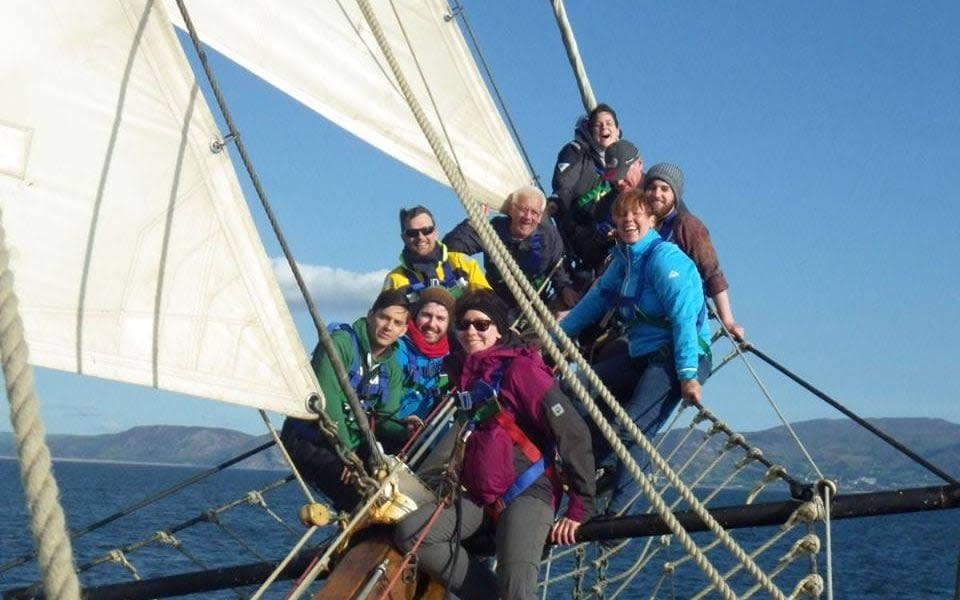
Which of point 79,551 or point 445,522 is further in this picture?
point 79,551

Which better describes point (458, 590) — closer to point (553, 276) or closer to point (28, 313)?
point (28, 313)

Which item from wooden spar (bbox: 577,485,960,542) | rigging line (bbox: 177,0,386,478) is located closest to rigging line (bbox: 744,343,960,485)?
wooden spar (bbox: 577,485,960,542)

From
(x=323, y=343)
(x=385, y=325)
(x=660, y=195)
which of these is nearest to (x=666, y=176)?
(x=660, y=195)

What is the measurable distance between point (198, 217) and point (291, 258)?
463 mm

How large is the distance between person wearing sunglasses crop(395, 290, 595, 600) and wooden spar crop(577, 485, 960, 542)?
244mm

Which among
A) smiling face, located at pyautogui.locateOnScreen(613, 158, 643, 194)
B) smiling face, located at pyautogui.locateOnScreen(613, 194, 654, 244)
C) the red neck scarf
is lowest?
the red neck scarf

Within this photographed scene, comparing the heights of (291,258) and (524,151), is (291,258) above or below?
below

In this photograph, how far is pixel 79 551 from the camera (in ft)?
125

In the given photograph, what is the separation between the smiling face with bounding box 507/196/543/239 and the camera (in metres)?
9.72

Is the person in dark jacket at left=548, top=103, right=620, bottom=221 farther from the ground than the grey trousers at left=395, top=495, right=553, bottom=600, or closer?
farther from the ground

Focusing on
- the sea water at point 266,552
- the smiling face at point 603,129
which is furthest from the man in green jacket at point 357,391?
the sea water at point 266,552

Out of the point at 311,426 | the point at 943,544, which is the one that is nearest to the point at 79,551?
the point at 311,426

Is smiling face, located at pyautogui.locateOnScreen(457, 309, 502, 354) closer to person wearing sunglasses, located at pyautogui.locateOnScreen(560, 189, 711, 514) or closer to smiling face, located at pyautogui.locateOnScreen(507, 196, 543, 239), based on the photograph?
person wearing sunglasses, located at pyautogui.locateOnScreen(560, 189, 711, 514)

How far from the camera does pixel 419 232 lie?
9.30 metres
